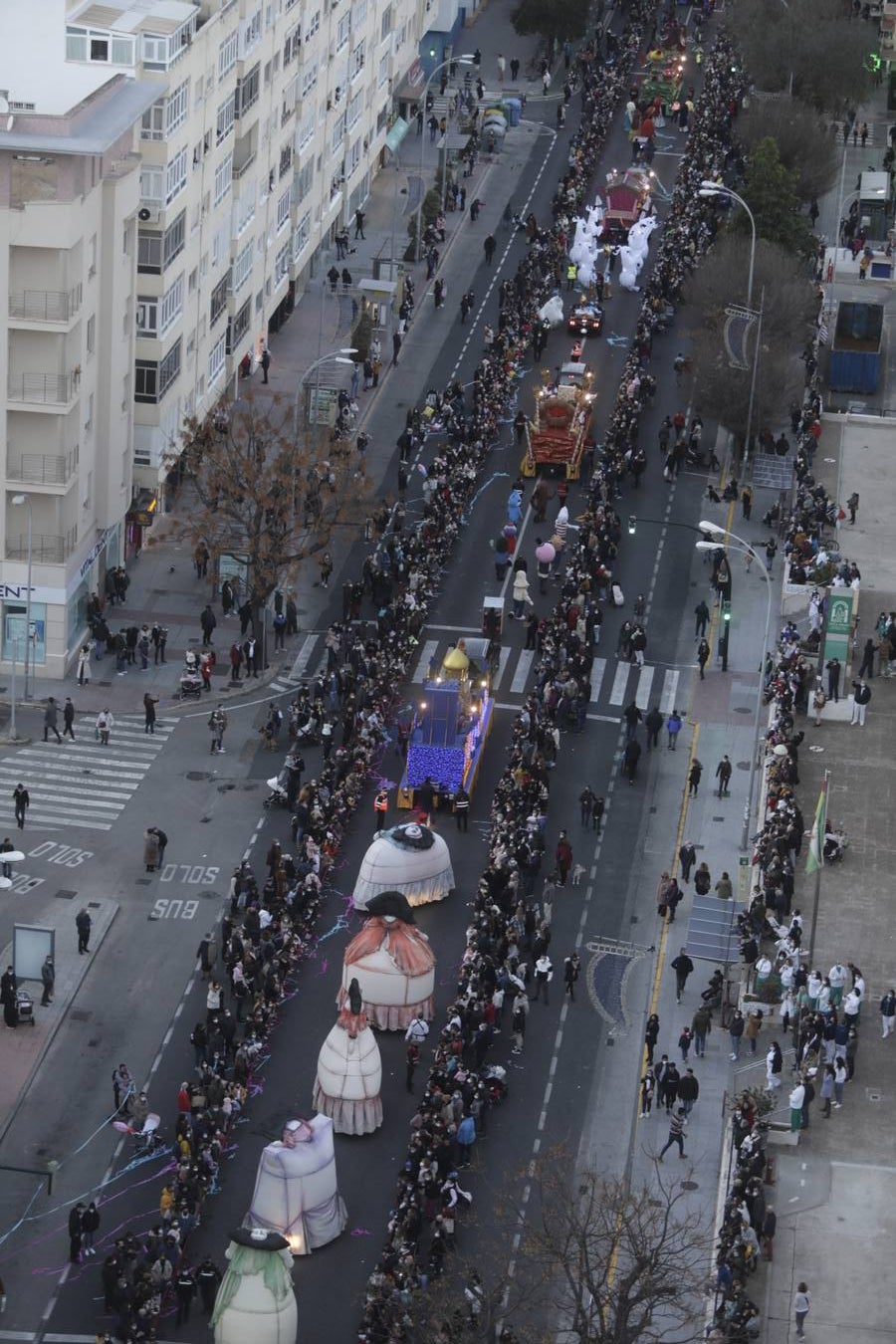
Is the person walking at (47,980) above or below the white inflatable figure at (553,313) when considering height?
above

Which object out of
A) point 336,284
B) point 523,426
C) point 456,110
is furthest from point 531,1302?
point 456,110

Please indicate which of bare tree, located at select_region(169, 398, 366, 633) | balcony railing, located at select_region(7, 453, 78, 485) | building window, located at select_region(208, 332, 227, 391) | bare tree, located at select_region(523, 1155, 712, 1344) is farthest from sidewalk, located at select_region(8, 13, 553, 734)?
bare tree, located at select_region(523, 1155, 712, 1344)

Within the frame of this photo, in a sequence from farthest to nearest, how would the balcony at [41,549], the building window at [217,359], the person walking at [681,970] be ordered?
1. the building window at [217,359]
2. the balcony at [41,549]
3. the person walking at [681,970]

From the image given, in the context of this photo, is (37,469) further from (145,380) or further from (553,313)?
(553,313)

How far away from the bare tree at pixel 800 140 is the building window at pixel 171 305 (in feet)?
133

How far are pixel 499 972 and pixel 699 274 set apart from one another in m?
49.5

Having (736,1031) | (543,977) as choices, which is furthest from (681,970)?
(543,977)

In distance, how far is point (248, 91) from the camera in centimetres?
11688

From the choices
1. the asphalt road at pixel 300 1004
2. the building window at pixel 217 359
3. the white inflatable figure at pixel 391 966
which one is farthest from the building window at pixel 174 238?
the white inflatable figure at pixel 391 966

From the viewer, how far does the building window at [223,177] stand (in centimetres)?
11300

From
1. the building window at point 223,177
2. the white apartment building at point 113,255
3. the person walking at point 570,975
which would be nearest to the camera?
the person walking at point 570,975

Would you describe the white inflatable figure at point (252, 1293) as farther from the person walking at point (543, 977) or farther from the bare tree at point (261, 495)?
the bare tree at point (261, 495)

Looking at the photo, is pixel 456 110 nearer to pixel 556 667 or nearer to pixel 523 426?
pixel 523 426

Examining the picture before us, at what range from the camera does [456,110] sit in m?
158
